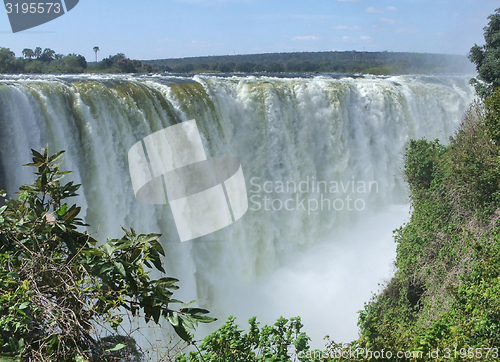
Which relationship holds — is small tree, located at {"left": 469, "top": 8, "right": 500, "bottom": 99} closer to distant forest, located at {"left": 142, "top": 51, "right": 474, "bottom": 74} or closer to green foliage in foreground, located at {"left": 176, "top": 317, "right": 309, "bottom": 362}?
distant forest, located at {"left": 142, "top": 51, "right": 474, "bottom": 74}

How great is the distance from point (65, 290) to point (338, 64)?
5056cm

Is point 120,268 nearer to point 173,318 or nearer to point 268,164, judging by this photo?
point 173,318

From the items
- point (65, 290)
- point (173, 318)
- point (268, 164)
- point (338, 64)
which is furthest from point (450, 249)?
point (338, 64)

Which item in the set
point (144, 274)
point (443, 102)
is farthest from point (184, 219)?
point (443, 102)

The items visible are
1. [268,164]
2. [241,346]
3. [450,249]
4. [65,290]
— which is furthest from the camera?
[268,164]

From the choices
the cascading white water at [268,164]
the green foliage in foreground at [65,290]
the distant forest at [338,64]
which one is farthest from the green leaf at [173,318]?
the distant forest at [338,64]

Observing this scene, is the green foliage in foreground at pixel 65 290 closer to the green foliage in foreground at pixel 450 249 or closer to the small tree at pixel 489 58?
the green foliage in foreground at pixel 450 249

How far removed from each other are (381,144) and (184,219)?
836 cm

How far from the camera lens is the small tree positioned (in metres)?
17.2

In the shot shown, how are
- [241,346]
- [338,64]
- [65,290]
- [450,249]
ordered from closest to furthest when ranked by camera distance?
[65,290] < [241,346] < [450,249] < [338,64]

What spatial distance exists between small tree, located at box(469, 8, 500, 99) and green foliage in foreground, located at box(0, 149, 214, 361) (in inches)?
700

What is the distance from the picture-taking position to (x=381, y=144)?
15.8 m

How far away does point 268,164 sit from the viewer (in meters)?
13.1

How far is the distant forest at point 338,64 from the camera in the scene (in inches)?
1352
